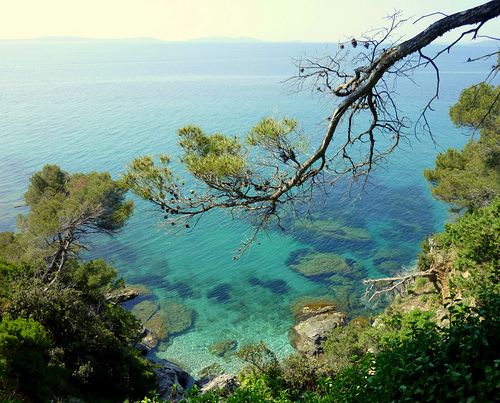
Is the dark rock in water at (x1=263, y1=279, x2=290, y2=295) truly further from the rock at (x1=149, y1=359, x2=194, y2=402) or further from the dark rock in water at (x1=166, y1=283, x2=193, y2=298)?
the rock at (x1=149, y1=359, x2=194, y2=402)

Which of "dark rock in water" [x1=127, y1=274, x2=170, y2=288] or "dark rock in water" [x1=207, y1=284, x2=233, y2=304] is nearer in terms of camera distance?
"dark rock in water" [x1=207, y1=284, x2=233, y2=304]

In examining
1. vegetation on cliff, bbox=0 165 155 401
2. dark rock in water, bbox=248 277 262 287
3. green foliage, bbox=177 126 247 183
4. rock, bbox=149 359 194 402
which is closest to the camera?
green foliage, bbox=177 126 247 183

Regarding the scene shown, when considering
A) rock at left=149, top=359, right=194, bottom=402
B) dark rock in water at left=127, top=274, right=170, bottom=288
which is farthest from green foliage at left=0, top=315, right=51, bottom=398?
dark rock in water at left=127, top=274, right=170, bottom=288

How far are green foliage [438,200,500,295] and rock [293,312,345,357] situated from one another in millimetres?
6451

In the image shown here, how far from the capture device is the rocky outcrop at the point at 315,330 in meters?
14.0

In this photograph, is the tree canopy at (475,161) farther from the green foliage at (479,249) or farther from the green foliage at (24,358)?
the green foliage at (24,358)

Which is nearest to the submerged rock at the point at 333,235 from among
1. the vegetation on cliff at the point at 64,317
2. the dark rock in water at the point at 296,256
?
the dark rock in water at the point at 296,256

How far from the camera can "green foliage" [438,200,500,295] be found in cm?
823

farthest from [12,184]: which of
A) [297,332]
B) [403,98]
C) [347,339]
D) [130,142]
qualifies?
[403,98]

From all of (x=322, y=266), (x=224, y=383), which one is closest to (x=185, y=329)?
(x=224, y=383)

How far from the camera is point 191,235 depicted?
24.2 metres

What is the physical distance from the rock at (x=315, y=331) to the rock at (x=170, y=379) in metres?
4.85

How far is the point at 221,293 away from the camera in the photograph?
1870cm

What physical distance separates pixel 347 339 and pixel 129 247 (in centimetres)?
1629
